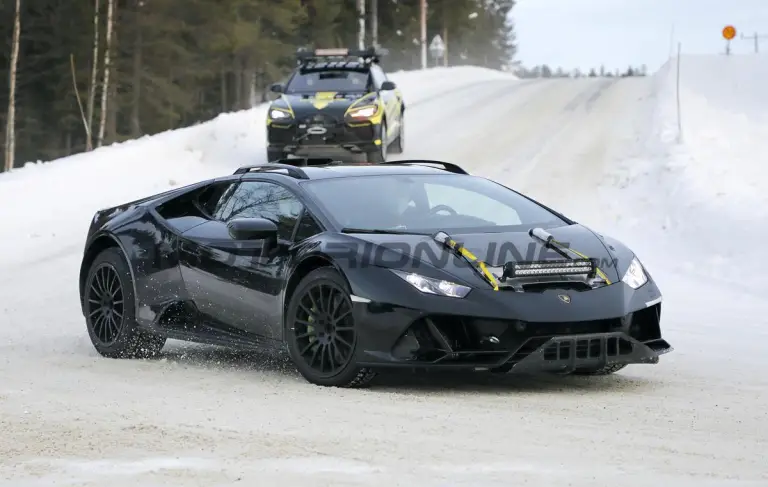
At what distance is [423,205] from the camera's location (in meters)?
8.59

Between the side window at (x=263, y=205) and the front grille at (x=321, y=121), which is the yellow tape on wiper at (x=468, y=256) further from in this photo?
the front grille at (x=321, y=121)

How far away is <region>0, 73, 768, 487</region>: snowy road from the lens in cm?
534

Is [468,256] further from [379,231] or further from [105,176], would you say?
[105,176]

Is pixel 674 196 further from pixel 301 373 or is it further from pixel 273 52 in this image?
pixel 273 52

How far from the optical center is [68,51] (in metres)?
53.2

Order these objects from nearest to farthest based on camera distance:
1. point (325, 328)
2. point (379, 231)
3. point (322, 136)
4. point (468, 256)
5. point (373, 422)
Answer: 1. point (373, 422)
2. point (468, 256)
3. point (325, 328)
4. point (379, 231)
5. point (322, 136)

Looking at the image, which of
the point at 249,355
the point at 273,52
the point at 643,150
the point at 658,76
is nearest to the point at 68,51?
the point at 273,52

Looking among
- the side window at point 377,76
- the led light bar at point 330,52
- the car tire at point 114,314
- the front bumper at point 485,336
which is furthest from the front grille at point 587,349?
the led light bar at point 330,52

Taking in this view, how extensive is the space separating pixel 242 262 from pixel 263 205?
0.49 m

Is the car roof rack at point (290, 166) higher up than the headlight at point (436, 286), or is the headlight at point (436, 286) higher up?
the car roof rack at point (290, 166)

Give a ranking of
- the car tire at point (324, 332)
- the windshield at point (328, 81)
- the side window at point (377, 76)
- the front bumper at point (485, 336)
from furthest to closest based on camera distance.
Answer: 1. the side window at point (377, 76)
2. the windshield at point (328, 81)
3. the car tire at point (324, 332)
4. the front bumper at point (485, 336)

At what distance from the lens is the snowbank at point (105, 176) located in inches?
706

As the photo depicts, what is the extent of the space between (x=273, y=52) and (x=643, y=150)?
137 ft

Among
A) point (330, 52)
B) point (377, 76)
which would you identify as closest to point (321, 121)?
point (377, 76)
